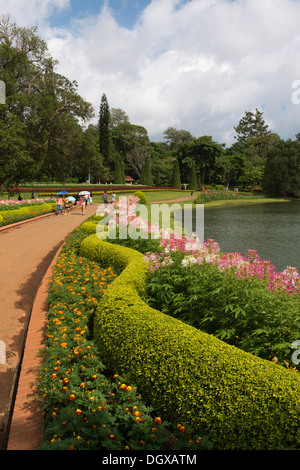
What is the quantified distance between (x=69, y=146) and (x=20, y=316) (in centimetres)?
2621

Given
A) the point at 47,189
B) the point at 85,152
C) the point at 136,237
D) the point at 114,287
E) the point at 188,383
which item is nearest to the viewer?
the point at 188,383

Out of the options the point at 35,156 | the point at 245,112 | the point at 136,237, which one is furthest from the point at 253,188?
the point at 136,237

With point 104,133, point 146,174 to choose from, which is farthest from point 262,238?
point 104,133

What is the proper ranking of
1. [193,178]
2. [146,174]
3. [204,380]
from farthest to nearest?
[193,178], [146,174], [204,380]

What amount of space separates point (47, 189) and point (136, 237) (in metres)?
26.7

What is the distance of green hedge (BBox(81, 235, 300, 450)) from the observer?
220 centimetres

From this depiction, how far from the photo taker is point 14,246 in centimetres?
989

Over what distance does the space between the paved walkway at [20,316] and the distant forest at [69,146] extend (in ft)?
37.4

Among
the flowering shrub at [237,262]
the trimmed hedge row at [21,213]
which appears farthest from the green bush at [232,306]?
the trimmed hedge row at [21,213]

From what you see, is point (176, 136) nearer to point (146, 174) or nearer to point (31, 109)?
point (146, 174)

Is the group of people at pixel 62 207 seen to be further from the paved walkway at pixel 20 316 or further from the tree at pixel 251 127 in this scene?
the tree at pixel 251 127

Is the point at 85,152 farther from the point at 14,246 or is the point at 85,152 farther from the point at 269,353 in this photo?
the point at 269,353

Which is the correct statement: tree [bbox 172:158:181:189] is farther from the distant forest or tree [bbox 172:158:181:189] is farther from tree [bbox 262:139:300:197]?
tree [bbox 262:139:300:197]

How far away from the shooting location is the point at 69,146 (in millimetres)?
28562
